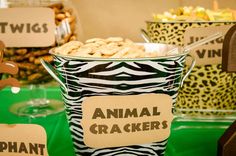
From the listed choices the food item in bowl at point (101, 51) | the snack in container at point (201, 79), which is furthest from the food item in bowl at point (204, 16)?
the food item in bowl at point (101, 51)

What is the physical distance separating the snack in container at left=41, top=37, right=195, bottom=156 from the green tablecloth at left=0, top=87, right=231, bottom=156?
0.08 metres

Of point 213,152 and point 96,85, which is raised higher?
point 96,85

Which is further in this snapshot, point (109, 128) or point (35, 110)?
point (35, 110)

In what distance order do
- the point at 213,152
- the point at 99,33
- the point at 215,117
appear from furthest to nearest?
1. the point at 99,33
2. the point at 215,117
3. the point at 213,152

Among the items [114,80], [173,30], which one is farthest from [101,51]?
[173,30]

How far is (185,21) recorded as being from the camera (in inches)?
19.6

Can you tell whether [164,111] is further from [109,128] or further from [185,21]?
[185,21]

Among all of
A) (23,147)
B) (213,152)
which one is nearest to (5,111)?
(23,147)

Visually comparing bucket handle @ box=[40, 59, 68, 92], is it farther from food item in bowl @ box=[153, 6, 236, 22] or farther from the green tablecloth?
food item in bowl @ box=[153, 6, 236, 22]

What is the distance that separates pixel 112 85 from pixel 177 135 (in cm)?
21

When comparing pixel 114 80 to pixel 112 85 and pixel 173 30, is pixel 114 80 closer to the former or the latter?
pixel 112 85

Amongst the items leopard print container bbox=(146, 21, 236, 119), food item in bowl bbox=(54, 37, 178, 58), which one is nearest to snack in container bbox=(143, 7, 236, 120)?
leopard print container bbox=(146, 21, 236, 119)

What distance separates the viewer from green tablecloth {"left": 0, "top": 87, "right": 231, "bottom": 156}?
447 millimetres

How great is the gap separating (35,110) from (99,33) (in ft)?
1.21
